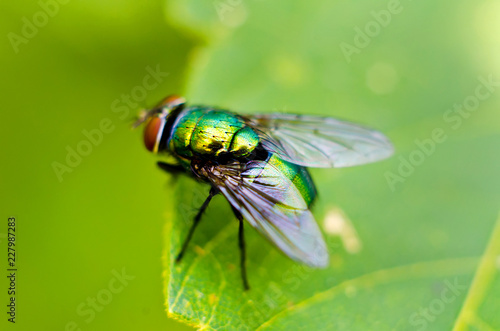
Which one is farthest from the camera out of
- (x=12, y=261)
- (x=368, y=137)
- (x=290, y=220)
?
(x=12, y=261)

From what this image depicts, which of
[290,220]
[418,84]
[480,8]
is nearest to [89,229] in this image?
[290,220]

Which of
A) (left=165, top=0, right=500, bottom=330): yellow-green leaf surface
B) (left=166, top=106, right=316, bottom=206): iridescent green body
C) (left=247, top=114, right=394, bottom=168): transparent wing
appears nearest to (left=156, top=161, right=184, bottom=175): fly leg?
(left=165, top=0, right=500, bottom=330): yellow-green leaf surface

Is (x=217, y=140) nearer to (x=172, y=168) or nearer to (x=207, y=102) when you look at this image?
(x=207, y=102)

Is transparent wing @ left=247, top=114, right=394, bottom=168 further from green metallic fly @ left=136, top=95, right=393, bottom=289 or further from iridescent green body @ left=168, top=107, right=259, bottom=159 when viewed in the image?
iridescent green body @ left=168, top=107, right=259, bottom=159

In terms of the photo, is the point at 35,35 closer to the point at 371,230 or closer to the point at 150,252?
the point at 150,252

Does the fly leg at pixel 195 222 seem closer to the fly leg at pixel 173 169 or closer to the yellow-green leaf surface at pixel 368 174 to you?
the yellow-green leaf surface at pixel 368 174

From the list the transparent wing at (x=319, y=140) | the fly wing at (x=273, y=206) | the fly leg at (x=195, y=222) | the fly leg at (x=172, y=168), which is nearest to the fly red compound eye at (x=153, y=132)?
the fly leg at (x=172, y=168)

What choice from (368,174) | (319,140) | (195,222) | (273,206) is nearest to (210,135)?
(195,222)
